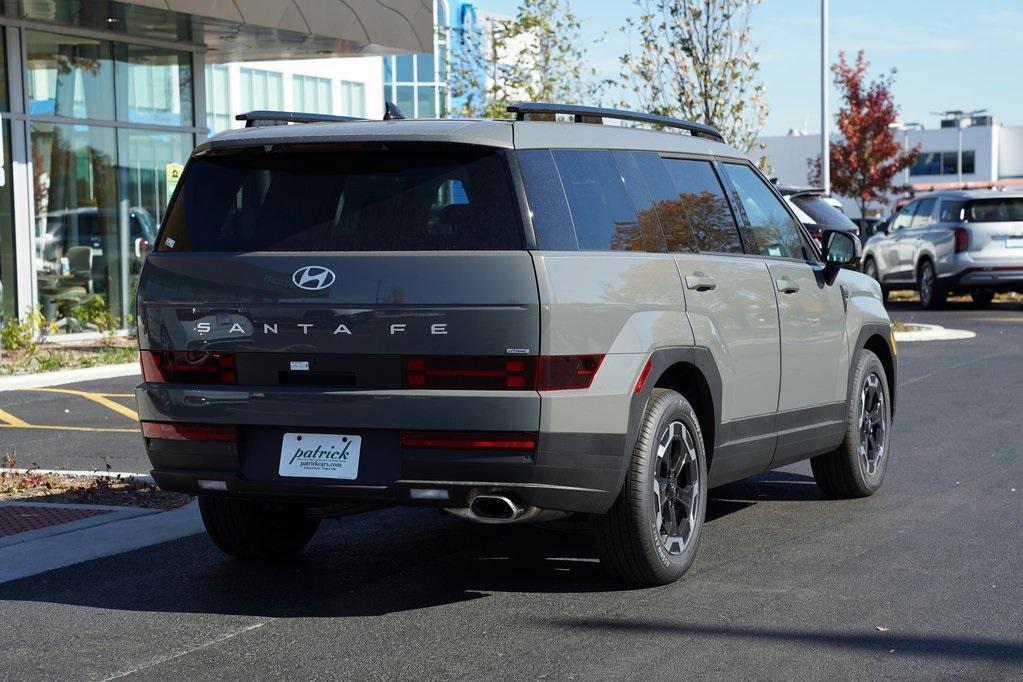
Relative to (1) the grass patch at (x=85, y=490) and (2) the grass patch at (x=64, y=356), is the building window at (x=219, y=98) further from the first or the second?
(1) the grass patch at (x=85, y=490)

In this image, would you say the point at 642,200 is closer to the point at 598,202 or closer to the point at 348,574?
the point at 598,202

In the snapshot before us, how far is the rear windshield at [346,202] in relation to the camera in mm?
5898

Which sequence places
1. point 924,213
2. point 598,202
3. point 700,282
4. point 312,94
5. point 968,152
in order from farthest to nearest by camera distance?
point 968,152 → point 312,94 → point 924,213 → point 700,282 → point 598,202

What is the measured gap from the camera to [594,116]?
668cm

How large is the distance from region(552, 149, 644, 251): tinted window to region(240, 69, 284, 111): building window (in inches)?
1111

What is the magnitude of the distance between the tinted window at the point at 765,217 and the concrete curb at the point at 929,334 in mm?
12520

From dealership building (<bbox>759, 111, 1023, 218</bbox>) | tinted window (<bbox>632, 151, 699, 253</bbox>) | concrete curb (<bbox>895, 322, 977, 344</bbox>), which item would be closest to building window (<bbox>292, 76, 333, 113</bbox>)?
concrete curb (<bbox>895, 322, 977, 344</bbox>)

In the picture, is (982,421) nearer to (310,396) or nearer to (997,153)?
(310,396)

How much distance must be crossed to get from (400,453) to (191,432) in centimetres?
93

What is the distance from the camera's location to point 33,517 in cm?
818

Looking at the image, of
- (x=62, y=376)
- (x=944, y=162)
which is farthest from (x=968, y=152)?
(x=62, y=376)

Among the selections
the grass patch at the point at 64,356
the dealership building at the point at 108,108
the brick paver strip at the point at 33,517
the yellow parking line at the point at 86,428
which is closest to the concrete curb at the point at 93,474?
the brick paver strip at the point at 33,517

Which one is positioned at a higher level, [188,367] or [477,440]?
[188,367]

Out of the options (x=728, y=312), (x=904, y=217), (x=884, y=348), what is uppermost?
(x=904, y=217)
